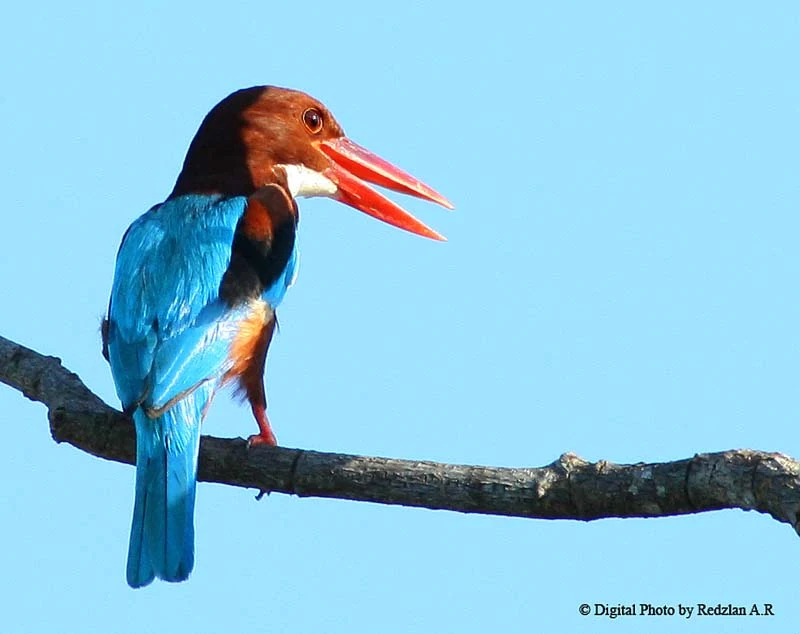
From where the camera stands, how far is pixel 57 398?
4656mm

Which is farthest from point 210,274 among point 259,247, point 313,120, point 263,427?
point 313,120

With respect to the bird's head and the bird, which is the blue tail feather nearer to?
the bird

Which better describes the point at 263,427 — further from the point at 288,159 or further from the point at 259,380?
the point at 288,159

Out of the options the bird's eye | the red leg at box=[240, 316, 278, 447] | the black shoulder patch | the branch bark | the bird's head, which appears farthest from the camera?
the bird's eye

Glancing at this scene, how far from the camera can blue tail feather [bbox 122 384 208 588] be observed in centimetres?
440

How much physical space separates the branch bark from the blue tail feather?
4.3 inches

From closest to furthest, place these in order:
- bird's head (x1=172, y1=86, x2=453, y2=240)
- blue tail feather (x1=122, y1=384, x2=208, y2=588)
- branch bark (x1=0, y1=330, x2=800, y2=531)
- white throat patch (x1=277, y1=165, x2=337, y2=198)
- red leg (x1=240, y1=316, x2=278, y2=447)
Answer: branch bark (x1=0, y1=330, x2=800, y2=531) < blue tail feather (x1=122, y1=384, x2=208, y2=588) < red leg (x1=240, y1=316, x2=278, y2=447) < bird's head (x1=172, y1=86, x2=453, y2=240) < white throat patch (x1=277, y1=165, x2=337, y2=198)

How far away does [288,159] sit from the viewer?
19.8ft

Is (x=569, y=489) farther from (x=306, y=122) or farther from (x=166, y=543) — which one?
(x=306, y=122)

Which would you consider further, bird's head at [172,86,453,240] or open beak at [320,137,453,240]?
open beak at [320,137,453,240]

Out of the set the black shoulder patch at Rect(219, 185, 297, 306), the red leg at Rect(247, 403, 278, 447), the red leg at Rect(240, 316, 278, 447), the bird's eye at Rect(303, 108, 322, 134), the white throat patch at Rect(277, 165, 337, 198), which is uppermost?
the bird's eye at Rect(303, 108, 322, 134)

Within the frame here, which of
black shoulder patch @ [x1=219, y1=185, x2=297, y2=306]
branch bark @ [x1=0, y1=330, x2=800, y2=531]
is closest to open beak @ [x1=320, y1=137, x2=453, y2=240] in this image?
black shoulder patch @ [x1=219, y1=185, x2=297, y2=306]

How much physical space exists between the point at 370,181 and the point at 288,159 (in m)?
0.47

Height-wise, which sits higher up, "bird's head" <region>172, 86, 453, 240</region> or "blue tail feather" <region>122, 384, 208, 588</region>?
"bird's head" <region>172, 86, 453, 240</region>
